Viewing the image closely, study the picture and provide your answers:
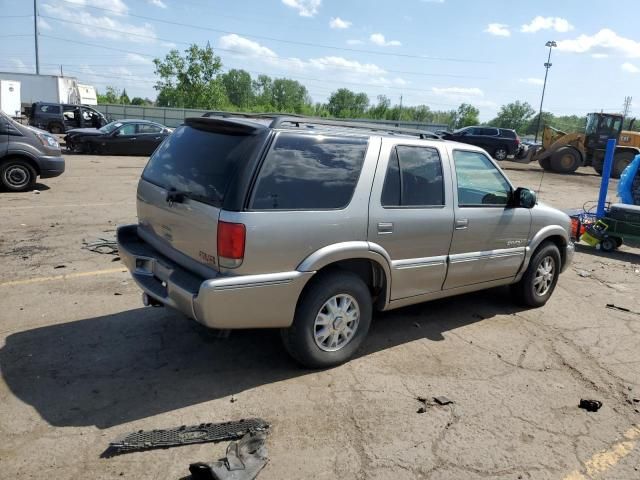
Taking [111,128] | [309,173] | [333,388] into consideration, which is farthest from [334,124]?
[111,128]

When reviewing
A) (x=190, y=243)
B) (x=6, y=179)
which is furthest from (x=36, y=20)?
(x=190, y=243)

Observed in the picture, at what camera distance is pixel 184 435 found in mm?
3059

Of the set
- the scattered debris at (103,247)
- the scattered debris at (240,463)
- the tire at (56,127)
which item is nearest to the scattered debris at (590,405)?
the scattered debris at (240,463)

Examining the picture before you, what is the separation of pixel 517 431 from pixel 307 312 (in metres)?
1.59

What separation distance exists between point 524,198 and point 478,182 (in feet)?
1.79

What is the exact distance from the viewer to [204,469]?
264 cm

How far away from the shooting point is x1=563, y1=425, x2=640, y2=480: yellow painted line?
2.98 metres

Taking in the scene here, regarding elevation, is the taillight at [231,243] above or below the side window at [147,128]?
below

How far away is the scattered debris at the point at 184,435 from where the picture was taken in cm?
293

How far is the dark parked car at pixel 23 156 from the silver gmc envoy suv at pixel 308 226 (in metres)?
7.56

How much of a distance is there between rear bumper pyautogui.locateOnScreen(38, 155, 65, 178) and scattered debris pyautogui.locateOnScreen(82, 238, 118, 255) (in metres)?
4.68

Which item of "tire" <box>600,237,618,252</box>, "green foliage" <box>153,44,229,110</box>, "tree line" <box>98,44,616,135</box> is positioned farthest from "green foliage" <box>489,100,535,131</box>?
"tire" <box>600,237,618,252</box>

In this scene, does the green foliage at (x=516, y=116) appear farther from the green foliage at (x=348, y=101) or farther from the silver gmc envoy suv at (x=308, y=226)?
the silver gmc envoy suv at (x=308, y=226)

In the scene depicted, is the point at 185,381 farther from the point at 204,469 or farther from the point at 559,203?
the point at 559,203
